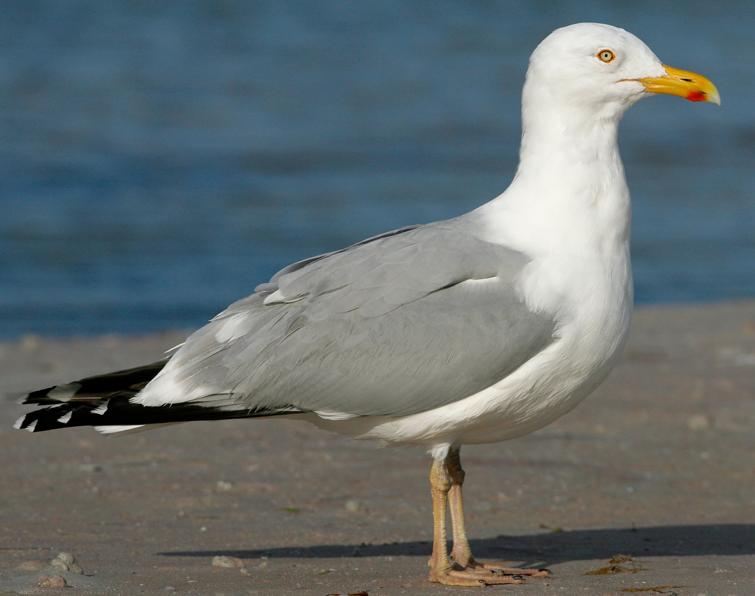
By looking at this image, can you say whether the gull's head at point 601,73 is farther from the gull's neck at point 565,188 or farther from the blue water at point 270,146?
the blue water at point 270,146

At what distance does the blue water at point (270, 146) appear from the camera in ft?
46.5

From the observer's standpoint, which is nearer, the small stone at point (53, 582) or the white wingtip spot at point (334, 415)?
the small stone at point (53, 582)

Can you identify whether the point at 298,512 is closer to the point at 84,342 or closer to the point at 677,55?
the point at 84,342

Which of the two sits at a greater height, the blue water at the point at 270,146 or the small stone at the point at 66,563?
the blue water at the point at 270,146

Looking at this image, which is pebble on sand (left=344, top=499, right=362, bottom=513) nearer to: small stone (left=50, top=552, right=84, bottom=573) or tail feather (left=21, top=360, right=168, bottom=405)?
tail feather (left=21, top=360, right=168, bottom=405)

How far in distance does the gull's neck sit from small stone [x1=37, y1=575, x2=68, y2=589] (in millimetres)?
2011

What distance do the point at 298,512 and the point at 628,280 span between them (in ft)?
6.40

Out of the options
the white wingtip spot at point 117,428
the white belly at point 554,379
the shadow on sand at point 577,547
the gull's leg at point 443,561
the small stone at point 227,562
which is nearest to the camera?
the white belly at point 554,379

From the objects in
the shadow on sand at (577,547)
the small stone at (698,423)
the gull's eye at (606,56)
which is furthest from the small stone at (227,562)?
the small stone at (698,423)

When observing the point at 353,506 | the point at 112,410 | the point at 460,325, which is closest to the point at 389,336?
the point at 460,325

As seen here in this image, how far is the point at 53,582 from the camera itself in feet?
17.0

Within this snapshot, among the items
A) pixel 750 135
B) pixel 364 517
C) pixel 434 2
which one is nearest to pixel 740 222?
pixel 750 135

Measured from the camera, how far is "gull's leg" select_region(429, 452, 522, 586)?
5.41m

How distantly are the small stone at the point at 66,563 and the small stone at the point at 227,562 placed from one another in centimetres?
53
